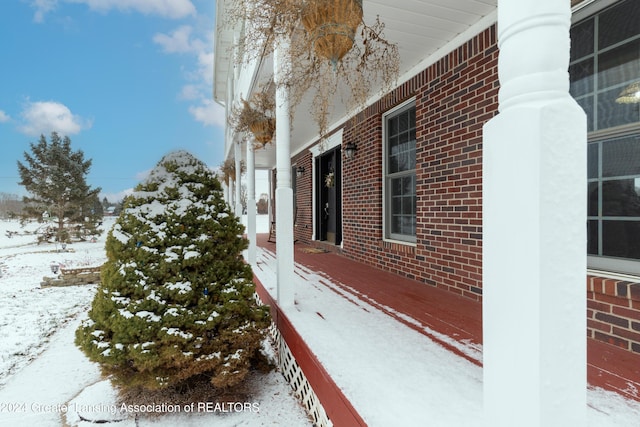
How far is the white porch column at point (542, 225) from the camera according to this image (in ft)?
2.06

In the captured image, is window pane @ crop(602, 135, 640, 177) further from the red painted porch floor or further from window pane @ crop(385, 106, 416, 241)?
window pane @ crop(385, 106, 416, 241)

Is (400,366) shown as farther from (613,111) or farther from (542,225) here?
(613,111)

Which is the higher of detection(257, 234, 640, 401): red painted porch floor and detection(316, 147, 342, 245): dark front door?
detection(316, 147, 342, 245): dark front door

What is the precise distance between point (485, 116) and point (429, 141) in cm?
72

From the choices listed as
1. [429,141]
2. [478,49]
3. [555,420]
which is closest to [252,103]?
[429,141]

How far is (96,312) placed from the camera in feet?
6.35

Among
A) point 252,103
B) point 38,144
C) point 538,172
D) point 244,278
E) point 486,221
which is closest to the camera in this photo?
point 538,172

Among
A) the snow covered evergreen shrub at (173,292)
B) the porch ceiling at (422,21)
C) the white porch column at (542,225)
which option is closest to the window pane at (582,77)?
the porch ceiling at (422,21)

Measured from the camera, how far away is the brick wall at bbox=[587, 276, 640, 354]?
1.72 meters

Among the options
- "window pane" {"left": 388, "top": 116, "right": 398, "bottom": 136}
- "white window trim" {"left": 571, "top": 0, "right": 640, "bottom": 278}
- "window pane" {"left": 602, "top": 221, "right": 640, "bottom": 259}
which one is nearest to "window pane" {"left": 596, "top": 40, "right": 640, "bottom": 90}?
"white window trim" {"left": 571, "top": 0, "right": 640, "bottom": 278}

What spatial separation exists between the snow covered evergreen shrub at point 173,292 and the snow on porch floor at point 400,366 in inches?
18.0

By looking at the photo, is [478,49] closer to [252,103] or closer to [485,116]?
[485,116]

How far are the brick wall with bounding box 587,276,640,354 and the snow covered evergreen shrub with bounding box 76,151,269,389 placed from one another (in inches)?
78.9

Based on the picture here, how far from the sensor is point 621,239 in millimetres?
1899
